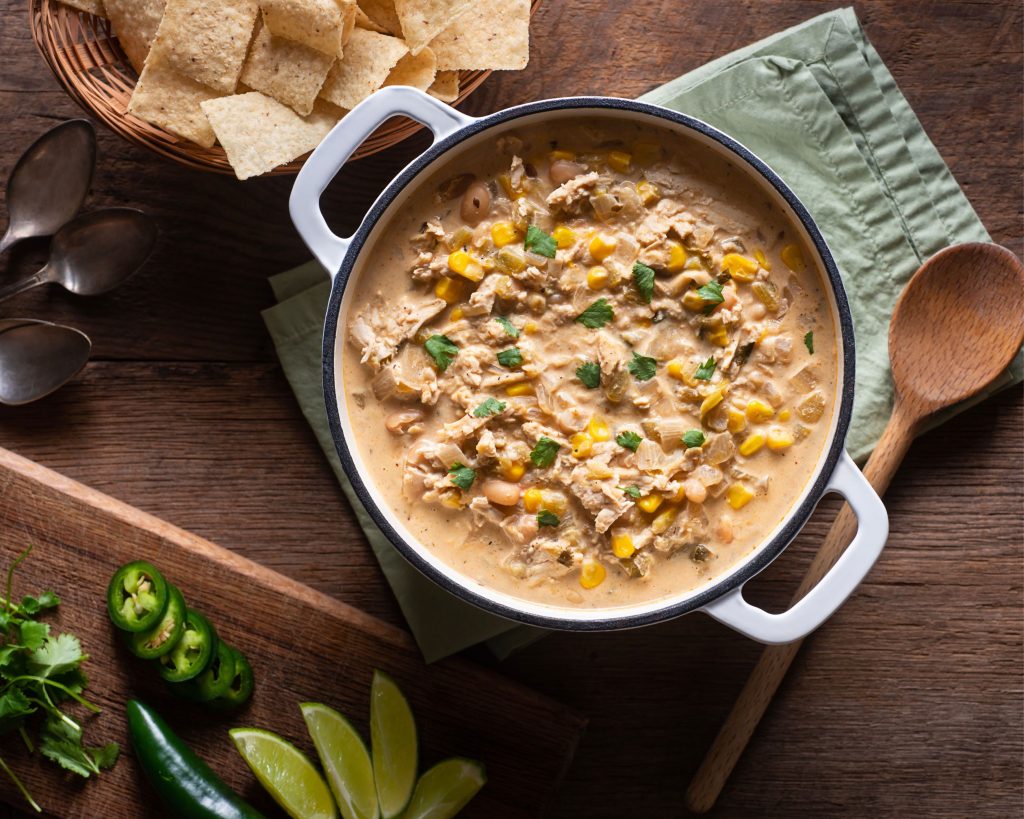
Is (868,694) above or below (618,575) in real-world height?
below

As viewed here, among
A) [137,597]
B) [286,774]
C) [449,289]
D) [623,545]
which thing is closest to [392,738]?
[286,774]

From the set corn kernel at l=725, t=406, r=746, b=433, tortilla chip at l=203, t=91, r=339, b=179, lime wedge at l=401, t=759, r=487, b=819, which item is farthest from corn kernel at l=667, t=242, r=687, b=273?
lime wedge at l=401, t=759, r=487, b=819

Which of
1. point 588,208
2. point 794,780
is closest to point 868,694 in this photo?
point 794,780

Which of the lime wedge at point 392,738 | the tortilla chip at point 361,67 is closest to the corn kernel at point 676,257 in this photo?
the tortilla chip at point 361,67

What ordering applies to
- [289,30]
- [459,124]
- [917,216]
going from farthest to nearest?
[917,216] < [289,30] < [459,124]

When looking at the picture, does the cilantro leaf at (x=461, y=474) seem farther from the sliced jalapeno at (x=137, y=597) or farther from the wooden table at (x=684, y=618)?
the sliced jalapeno at (x=137, y=597)

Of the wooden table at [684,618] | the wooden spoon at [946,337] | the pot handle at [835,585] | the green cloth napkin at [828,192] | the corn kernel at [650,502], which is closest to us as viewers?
the pot handle at [835,585]

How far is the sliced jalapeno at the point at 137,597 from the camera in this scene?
11.0ft

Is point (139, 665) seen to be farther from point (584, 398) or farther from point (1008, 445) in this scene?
point (1008, 445)

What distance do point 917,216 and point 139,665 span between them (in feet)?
10.7

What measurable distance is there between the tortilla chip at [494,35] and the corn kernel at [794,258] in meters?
1.07

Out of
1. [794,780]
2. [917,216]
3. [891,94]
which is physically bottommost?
[794,780]

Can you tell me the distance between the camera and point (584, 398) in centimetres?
305

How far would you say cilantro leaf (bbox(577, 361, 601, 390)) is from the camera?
3018 millimetres
